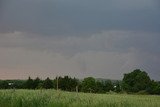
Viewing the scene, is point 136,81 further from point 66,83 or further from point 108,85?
point 66,83

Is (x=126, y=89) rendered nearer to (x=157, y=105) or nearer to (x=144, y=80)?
(x=144, y=80)

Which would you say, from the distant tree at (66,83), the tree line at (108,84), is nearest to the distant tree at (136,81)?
the tree line at (108,84)

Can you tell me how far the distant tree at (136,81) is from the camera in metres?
75.8

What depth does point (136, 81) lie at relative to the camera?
77.1 m

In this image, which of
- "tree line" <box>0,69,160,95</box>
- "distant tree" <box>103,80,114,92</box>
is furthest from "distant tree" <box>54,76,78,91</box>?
"distant tree" <box>103,80,114,92</box>

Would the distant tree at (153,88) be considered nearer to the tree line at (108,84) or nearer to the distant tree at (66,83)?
the tree line at (108,84)

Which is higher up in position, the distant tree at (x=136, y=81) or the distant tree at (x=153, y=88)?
the distant tree at (x=136, y=81)

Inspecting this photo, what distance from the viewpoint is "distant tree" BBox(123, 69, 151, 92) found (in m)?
75.8

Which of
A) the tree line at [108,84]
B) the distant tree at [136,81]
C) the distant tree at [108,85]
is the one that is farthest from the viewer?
the distant tree at [108,85]

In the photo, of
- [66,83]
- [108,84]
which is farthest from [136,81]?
[66,83]

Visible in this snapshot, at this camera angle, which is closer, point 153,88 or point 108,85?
point 153,88

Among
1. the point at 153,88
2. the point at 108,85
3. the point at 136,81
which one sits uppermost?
the point at 136,81

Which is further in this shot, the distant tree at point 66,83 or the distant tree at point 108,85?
the distant tree at point 108,85

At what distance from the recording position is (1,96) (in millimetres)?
20328
